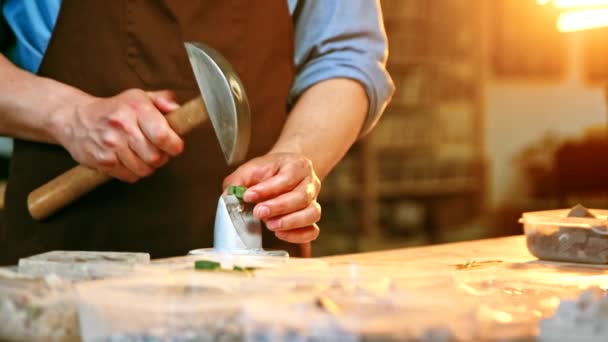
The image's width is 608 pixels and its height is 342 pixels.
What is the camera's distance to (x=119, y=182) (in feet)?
5.17

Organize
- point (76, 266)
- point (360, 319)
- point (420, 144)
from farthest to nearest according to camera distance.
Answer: point (420, 144) → point (76, 266) → point (360, 319)

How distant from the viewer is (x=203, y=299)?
0.76m

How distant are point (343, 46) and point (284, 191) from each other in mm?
497

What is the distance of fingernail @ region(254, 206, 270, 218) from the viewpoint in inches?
51.8

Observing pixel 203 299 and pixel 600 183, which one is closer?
pixel 203 299

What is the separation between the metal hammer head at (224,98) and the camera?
1.26m

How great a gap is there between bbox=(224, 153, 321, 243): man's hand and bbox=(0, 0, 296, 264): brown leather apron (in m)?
0.22

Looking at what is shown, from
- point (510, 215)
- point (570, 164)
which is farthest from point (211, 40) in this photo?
point (510, 215)

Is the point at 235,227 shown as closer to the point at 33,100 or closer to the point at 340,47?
the point at 33,100

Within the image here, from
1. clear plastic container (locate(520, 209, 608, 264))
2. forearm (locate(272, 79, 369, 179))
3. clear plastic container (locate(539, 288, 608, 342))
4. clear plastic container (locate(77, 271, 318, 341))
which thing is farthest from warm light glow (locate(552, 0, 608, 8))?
clear plastic container (locate(77, 271, 318, 341))

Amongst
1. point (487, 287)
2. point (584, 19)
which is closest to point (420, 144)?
point (584, 19)

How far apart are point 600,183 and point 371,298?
18.6 feet

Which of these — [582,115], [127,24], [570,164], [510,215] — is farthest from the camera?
[582,115]

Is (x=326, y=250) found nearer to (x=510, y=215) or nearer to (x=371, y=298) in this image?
(x=510, y=215)
